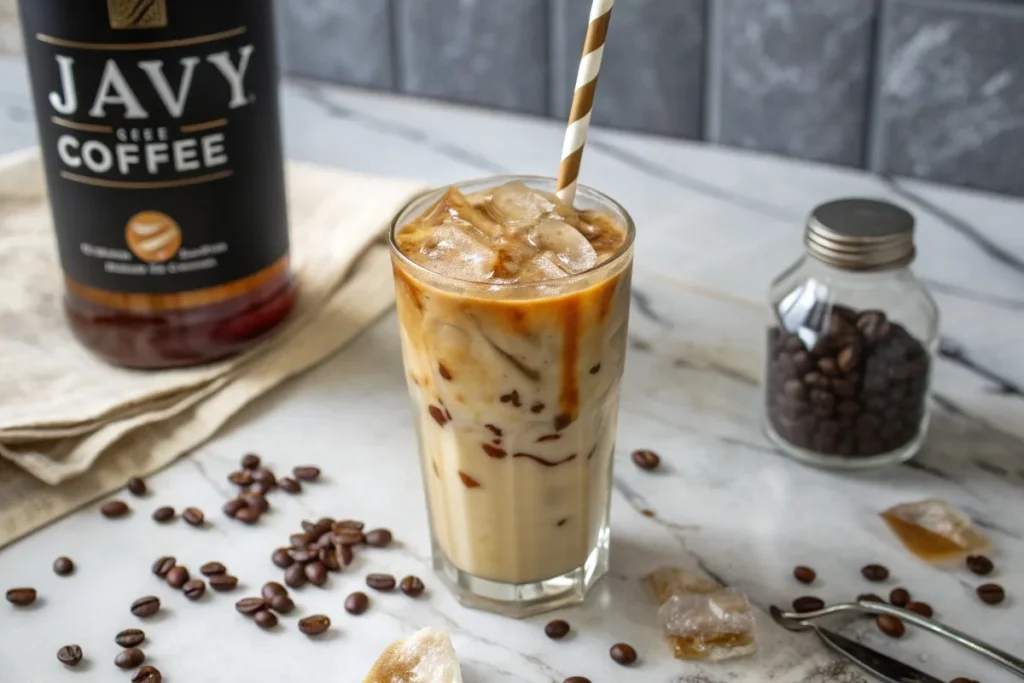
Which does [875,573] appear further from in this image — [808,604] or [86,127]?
[86,127]

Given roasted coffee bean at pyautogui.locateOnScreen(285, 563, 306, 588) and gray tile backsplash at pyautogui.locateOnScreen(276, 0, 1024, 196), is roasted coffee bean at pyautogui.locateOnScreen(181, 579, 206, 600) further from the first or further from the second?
gray tile backsplash at pyautogui.locateOnScreen(276, 0, 1024, 196)

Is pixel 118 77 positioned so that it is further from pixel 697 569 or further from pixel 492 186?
pixel 697 569

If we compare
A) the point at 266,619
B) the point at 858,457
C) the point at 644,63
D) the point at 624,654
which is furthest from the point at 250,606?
the point at 644,63

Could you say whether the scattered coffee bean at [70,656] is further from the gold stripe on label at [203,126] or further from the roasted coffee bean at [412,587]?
the gold stripe on label at [203,126]

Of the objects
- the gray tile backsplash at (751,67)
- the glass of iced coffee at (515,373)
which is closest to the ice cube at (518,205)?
the glass of iced coffee at (515,373)

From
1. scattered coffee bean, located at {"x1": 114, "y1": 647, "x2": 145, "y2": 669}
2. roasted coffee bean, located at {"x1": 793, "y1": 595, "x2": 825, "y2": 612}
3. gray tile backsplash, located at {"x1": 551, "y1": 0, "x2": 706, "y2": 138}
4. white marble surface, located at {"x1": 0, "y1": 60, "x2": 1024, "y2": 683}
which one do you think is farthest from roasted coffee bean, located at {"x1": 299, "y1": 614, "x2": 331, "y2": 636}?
gray tile backsplash, located at {"x1": 551, "y1": 0, "x2": 706, "y2": 138}
